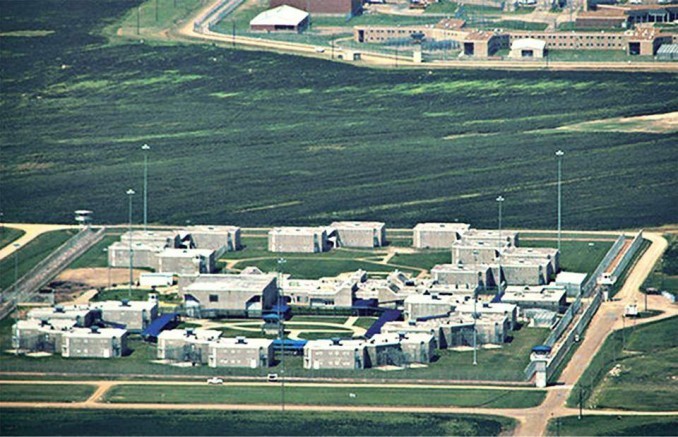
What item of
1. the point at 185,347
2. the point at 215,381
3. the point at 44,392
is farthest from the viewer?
the point at 185,347

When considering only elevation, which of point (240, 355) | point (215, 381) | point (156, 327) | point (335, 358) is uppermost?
point (156, 327)

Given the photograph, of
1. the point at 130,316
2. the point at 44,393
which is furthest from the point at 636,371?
the point at 44,393

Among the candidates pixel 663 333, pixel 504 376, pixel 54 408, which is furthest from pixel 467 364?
pixel 54 408

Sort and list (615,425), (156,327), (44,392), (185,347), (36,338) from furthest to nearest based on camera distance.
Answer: (156,327) < (36,338) < (185,347) < (44,392) < (615,425)

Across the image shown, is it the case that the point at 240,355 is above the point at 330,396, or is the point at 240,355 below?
above

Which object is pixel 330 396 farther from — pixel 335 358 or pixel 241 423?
pixel 241 423

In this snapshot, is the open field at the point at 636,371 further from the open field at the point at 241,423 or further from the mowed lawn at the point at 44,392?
the mowed lawn at the point at 44,392

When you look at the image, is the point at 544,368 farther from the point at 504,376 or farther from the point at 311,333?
the point at 311,333

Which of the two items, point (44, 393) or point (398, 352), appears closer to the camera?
point (44, 393)
